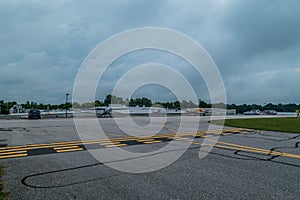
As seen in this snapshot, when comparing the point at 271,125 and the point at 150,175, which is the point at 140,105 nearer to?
the point at 271,125

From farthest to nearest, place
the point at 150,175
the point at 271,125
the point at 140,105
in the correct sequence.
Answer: the point at 140,105 < the point at 271,125 < the point at 150,175

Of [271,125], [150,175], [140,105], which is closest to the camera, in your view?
[150,175]

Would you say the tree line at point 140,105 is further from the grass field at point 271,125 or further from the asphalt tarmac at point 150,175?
the asphalt tarmac at point 150,175

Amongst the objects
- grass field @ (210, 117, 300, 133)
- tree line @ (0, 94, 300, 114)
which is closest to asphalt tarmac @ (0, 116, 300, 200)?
grass field @ (210, 117, 300, 133)

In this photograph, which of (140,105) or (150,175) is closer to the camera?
(150,175)

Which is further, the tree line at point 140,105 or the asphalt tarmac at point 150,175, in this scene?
the tree line at point 140,105

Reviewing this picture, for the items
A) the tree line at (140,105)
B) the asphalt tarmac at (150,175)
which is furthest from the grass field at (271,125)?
the tree line at (140,105)

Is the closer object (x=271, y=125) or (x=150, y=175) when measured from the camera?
(x=150, y=175)

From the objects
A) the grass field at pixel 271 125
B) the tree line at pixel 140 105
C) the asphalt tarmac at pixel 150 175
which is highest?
the tree line at pixel 140 105

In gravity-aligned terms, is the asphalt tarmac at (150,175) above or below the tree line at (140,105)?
below

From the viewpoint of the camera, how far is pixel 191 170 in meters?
4.87

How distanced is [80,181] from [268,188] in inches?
133

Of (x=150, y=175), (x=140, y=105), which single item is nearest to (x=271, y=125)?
(x=150, y=175)

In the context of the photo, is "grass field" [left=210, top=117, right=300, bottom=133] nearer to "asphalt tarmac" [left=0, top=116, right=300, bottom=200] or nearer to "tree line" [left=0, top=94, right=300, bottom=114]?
"asphalt tarmac" [left=0, top=116, right=300, bottom=200]
